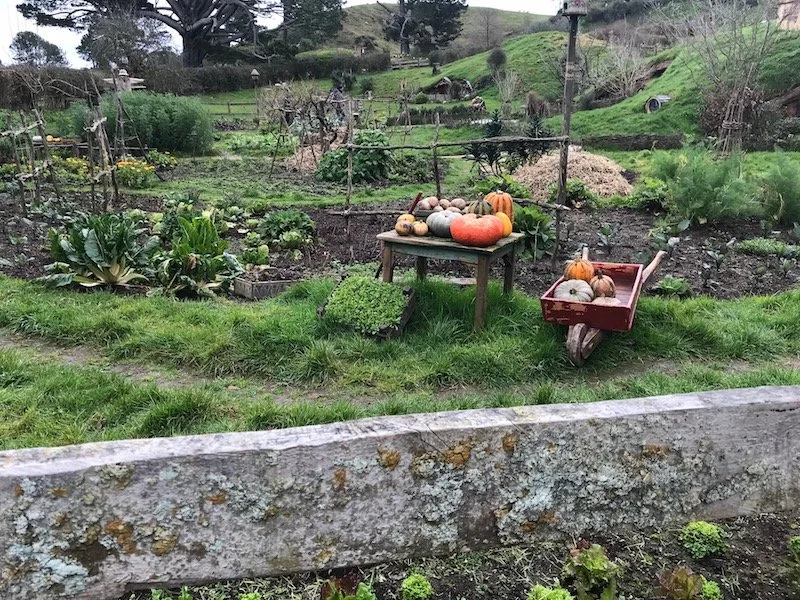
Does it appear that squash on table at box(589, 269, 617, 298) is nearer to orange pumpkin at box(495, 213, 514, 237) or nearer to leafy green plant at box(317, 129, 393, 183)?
orange pumpkin at box(495, 213, 514, 237)

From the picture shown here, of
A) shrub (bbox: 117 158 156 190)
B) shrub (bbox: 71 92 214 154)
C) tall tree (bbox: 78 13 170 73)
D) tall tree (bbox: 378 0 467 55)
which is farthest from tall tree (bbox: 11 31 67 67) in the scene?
shrub (bbox: 117 158 156 190)

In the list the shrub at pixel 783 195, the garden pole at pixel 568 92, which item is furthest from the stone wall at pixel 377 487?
the shrub at pixel 783 195

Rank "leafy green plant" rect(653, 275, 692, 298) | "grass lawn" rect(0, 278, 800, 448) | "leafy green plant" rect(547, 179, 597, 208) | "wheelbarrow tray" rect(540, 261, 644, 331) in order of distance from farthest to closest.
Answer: "leafy green plant" rect(547, 179, 597, 208)
"leafy green plant" rect(653, 275, 692, 298)
"wheelbarrow tray" rect(540, 261, 644, 331)
"grass lawn" rect(0, 278, 800, 448)

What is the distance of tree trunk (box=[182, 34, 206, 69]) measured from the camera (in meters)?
45.8

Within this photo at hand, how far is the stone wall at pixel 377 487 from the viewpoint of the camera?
1.88 meters

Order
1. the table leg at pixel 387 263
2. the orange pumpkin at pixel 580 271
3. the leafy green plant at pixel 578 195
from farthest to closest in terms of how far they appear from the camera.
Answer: the leafy green plant at pixel 578 195 < the table leg at pixel 387 263 < the orange pumpkin at pixel 580 271

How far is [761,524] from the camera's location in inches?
91.7

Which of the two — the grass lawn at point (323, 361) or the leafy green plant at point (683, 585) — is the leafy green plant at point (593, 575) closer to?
the leafy green plant at point (683, 585)

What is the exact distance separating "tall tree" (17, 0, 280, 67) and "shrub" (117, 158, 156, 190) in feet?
112

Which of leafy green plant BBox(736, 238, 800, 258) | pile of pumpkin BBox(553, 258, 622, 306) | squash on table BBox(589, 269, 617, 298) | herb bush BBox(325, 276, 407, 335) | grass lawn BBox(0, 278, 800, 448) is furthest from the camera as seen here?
leafy green plant BBox(736, 238, 800, 258)

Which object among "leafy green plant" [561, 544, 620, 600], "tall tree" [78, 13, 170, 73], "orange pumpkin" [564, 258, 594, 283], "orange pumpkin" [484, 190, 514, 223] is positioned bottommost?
"leafy green plant" [561, 544, 620, 600]

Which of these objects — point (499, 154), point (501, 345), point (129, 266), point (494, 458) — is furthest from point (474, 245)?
point (499, 154)

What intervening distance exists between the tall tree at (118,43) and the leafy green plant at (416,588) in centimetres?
3589

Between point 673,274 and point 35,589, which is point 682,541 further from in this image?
point 673,274
